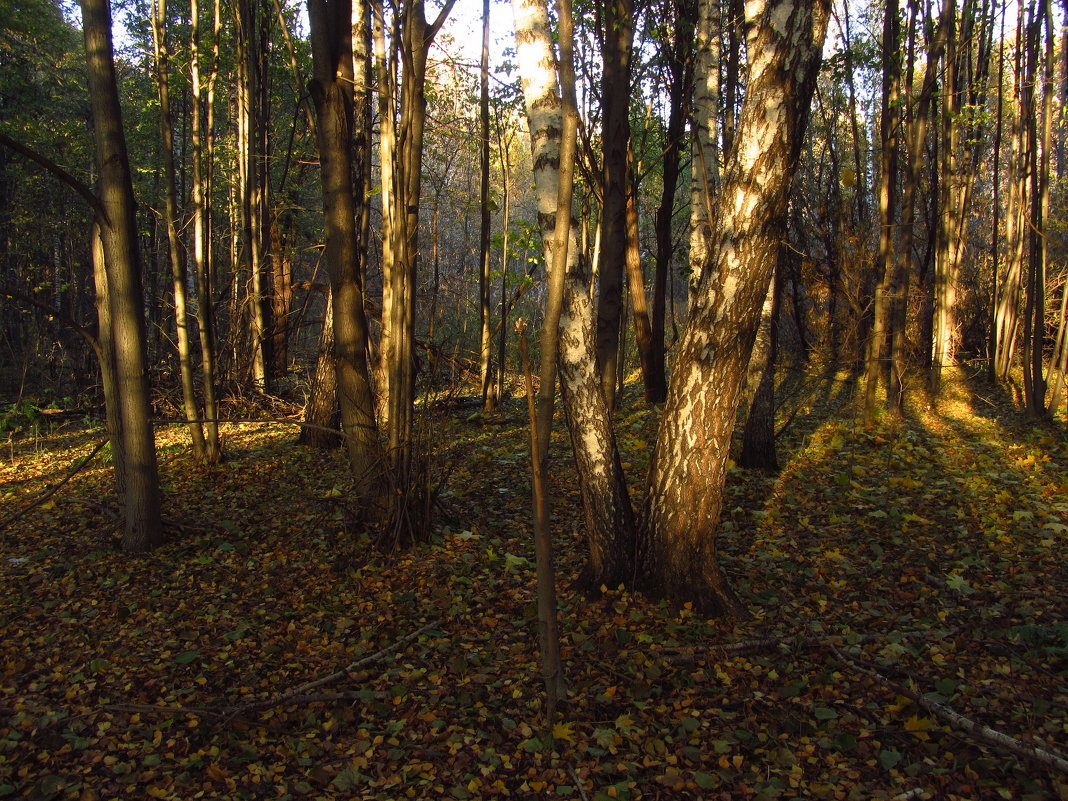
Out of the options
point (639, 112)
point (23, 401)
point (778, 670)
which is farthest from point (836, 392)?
point (23, 401)

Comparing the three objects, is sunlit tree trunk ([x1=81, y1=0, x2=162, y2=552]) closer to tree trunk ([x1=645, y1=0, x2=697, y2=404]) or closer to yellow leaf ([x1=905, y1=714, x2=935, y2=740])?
yellow leaf ([x1=905, y1=714, x2=935, y2=740])

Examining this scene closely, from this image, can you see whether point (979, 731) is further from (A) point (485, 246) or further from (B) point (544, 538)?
(A) point (485, 246)

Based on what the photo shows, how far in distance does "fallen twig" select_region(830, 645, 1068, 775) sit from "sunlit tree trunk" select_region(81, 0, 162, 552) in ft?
16.2

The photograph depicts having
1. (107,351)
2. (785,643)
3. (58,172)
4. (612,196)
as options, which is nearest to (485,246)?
(612,196)

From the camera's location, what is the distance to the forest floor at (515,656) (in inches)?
110

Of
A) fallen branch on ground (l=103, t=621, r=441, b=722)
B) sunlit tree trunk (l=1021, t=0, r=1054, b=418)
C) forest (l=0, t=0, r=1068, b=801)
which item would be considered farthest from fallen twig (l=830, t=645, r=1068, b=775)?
sunlit tree trunk (l=1021, t=0, r=1054, b=418)

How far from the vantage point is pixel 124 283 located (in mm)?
4754

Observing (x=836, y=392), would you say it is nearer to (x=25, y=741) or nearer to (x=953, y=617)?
(x=953, y=617)

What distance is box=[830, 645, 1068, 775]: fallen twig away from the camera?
2.50m

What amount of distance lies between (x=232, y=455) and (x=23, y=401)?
606 centimetres

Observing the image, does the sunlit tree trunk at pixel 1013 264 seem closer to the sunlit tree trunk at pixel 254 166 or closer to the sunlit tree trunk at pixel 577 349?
the sunlit tree trunk at pixel 577 349

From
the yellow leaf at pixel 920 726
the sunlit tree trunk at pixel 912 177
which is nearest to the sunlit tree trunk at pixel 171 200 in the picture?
the yellow leaf at pixel 920 726

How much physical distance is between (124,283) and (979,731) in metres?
5.68

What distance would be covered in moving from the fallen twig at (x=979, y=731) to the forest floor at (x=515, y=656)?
0.08 feet
